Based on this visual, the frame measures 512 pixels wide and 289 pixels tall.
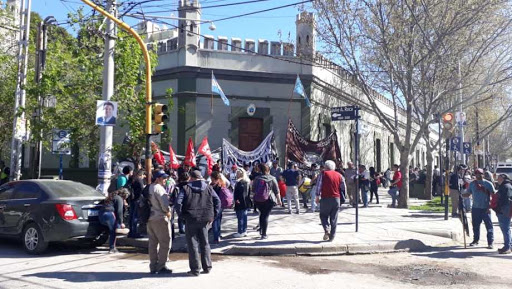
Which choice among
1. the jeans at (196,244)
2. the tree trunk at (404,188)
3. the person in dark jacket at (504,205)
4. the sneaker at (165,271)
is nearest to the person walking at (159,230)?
the sneaker at (165,271)

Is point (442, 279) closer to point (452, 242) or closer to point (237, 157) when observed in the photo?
point (452, 242)

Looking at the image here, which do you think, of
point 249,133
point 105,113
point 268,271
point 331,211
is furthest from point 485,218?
point 249,133

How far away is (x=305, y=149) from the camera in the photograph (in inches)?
876

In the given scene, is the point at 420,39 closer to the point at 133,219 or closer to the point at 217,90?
the point at 217,90

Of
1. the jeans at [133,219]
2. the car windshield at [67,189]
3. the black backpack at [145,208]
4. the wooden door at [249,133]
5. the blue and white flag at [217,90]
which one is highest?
the blue and white flag at [217,90]

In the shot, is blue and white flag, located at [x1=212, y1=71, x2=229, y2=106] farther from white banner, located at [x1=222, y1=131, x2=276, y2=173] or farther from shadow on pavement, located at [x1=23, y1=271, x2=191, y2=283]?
shadow on pavement, located at [x1=23, y1=271, x2=191, y2=283]

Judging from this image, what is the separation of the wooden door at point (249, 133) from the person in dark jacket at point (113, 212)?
12115 millimetres

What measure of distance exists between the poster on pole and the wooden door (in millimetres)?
10075

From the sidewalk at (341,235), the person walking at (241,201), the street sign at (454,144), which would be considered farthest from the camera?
the street sign at (454,144)

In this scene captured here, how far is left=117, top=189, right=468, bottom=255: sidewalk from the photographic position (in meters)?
10.4

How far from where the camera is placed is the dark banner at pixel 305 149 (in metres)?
21.8

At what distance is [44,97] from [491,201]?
1382 centimetres

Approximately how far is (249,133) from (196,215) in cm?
1514

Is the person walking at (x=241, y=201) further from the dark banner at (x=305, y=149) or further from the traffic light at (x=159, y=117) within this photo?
the dark banner at (x=305, y=149)
